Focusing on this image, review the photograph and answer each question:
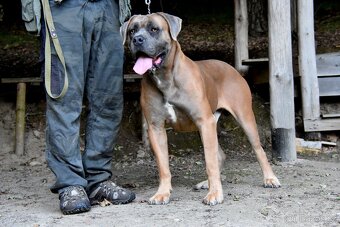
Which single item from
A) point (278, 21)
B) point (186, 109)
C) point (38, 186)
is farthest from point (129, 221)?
point (278, 21)

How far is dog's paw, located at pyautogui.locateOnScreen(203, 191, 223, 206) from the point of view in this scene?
5.09m

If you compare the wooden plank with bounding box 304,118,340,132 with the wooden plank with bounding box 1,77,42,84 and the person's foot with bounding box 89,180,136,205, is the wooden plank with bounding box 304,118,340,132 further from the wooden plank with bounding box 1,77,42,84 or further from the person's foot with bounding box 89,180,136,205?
the person's foot with bounding box 89,180,136,205

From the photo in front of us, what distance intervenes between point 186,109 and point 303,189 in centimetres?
134

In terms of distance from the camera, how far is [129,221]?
4.64m

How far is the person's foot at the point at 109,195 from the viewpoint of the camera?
520cm

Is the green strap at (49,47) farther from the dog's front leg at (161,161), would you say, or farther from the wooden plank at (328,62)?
the wooden plank at (328,62)

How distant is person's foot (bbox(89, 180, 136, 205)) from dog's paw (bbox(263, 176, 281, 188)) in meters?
1.36

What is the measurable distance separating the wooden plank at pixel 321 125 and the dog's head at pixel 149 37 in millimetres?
3716

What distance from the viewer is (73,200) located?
487 cm

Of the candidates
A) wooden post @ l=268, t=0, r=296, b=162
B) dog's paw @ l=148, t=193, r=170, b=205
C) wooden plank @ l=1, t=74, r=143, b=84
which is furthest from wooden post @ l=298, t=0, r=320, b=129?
dog's paw @ l=148, t=193, r=170, b=205

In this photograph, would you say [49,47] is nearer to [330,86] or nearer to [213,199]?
[213,199]

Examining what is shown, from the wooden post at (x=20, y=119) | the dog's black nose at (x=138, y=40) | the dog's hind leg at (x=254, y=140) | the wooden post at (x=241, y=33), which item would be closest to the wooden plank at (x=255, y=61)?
the wooden post at (x=241, y=33)

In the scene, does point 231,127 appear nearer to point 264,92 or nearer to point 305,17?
point 264,92

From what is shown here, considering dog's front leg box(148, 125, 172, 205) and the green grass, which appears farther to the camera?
the green grass
